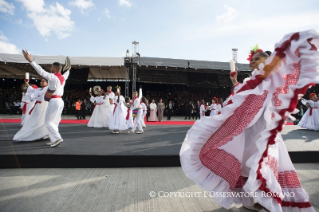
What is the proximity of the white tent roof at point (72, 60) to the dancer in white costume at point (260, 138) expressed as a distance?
11.4m

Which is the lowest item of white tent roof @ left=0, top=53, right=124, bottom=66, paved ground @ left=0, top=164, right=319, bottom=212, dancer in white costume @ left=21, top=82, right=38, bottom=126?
paved ground @ left=0, top=164, right=319, bottom=212

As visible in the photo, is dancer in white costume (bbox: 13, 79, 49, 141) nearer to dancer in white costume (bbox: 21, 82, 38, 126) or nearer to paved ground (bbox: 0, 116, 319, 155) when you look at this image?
paved ground (bbox: 0, 116, 319, 155)

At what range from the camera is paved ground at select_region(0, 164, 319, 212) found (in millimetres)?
1881

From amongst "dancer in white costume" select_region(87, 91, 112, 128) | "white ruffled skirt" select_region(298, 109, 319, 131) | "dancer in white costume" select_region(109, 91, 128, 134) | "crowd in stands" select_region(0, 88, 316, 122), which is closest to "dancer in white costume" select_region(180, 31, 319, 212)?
"dancer in white costume" select_region(109, 91, 128, 134)

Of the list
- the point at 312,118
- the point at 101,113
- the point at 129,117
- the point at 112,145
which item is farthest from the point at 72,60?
the point at 312,118

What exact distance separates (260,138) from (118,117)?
17.7 feet

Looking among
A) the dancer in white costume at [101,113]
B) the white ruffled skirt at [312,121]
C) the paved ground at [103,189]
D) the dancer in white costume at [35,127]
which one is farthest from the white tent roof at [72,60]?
the paved ground at [103,189]

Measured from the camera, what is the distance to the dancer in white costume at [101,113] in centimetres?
799

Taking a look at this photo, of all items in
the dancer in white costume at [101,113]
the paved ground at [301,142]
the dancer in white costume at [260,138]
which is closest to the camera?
the dancer in white costume at [260,138]

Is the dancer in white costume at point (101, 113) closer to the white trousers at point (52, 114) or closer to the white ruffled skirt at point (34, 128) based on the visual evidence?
the white ruffled skirt at point (34, 128)

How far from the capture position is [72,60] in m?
12.4

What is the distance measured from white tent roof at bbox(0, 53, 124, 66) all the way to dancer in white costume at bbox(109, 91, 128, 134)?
6323 millimetres

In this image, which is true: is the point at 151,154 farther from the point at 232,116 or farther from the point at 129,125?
the point at 129,125

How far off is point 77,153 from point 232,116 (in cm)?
252
